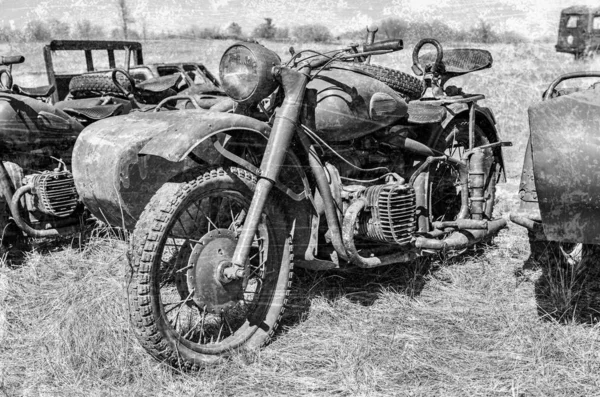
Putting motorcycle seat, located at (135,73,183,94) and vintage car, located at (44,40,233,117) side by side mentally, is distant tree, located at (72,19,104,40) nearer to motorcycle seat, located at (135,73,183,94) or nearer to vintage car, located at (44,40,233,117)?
vintage car, located at (44,40,233,117)

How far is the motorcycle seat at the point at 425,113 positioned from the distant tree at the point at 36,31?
2165 centimetres

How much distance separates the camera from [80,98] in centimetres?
657

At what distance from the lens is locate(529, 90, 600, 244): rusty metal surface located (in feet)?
9.13

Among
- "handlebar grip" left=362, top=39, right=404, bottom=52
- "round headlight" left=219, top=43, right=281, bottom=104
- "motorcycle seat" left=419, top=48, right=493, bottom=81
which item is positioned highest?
"handlebar grip" left=362, top=39, right=404, bottom=52

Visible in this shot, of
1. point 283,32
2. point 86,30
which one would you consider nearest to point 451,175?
point 283,32

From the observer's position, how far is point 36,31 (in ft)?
81.2

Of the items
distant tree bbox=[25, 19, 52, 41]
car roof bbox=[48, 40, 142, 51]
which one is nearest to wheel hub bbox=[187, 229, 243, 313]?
car roof bbox=[48, 40, 142, 51]

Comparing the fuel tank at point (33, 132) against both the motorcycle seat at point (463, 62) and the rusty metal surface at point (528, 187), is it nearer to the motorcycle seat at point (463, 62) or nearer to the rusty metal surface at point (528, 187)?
the motorcycle seat at point (463, 62)

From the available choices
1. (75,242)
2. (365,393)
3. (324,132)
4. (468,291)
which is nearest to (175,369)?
(365,393)

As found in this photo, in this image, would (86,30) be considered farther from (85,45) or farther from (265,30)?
(85,45)

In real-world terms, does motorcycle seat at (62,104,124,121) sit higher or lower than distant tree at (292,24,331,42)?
higher

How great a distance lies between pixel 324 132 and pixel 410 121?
74 centimetres

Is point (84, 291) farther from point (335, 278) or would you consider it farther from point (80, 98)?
point (80, 98)

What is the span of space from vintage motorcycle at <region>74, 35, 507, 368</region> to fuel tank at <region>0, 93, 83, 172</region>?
1.09 m
